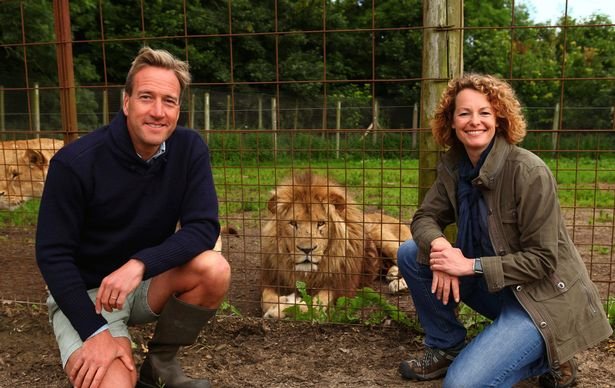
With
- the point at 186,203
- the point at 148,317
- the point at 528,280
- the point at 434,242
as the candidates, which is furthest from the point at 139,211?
the point at 528,280

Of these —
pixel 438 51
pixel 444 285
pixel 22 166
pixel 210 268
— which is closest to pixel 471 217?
pixel 444 285

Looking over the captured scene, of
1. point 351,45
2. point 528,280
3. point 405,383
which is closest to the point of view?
point 528,280

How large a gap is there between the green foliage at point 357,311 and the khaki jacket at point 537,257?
132 centimetres

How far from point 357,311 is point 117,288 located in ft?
6.95

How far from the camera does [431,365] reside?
11.0 ft

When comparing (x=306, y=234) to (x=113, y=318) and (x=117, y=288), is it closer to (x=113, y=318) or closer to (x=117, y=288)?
(x=113, y=318)

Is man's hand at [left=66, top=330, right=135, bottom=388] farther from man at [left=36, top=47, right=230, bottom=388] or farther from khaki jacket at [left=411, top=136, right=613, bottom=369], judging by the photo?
khaki jacket at [left=411, top=136, right=613, bottom=369]

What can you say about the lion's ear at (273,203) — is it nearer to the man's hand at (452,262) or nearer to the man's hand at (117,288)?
the man's hand at (452,262)

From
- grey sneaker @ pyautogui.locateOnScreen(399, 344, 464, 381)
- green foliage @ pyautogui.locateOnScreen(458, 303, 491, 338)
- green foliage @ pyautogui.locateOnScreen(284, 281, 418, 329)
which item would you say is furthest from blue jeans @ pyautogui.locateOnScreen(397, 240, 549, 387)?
green foliage @ pyautogui.locateOnScreen(284, 281, 418, 329)

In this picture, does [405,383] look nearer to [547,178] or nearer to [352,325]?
[352,325]

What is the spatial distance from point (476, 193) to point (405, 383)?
1126mm

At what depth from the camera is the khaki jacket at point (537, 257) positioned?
279cm

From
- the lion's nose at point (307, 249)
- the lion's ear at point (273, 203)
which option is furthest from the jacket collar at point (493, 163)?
the lion's ear at point (273, 203)

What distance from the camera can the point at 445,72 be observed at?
3.79 meters
